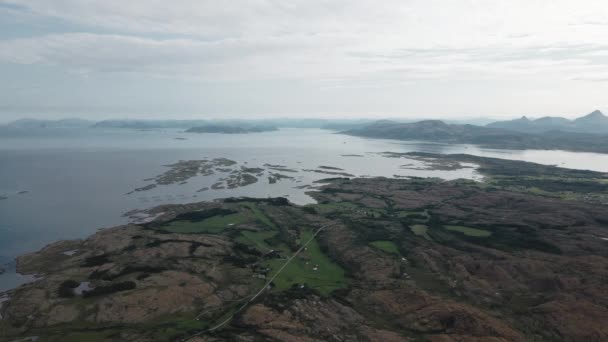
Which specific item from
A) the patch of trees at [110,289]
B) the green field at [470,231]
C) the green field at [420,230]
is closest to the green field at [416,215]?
the green field at [420,230]

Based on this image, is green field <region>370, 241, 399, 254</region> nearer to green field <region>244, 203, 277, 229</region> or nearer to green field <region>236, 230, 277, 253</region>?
green field <region>236, 230, 277, 253</region>

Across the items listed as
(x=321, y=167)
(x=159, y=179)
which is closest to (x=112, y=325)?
(x=159, y=179)

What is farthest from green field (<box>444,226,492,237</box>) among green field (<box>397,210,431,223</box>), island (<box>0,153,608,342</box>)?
green field (<box>397,210,431,223</box>)

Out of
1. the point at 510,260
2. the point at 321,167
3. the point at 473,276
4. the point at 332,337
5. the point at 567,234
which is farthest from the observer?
the point at 321,167

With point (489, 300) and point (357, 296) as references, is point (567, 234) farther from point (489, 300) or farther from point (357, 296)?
point (357, 296)

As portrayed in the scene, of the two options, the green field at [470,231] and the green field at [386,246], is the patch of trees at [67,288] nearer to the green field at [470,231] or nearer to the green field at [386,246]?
the green field at [386,246]

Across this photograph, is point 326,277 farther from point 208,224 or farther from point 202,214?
point 202,214
